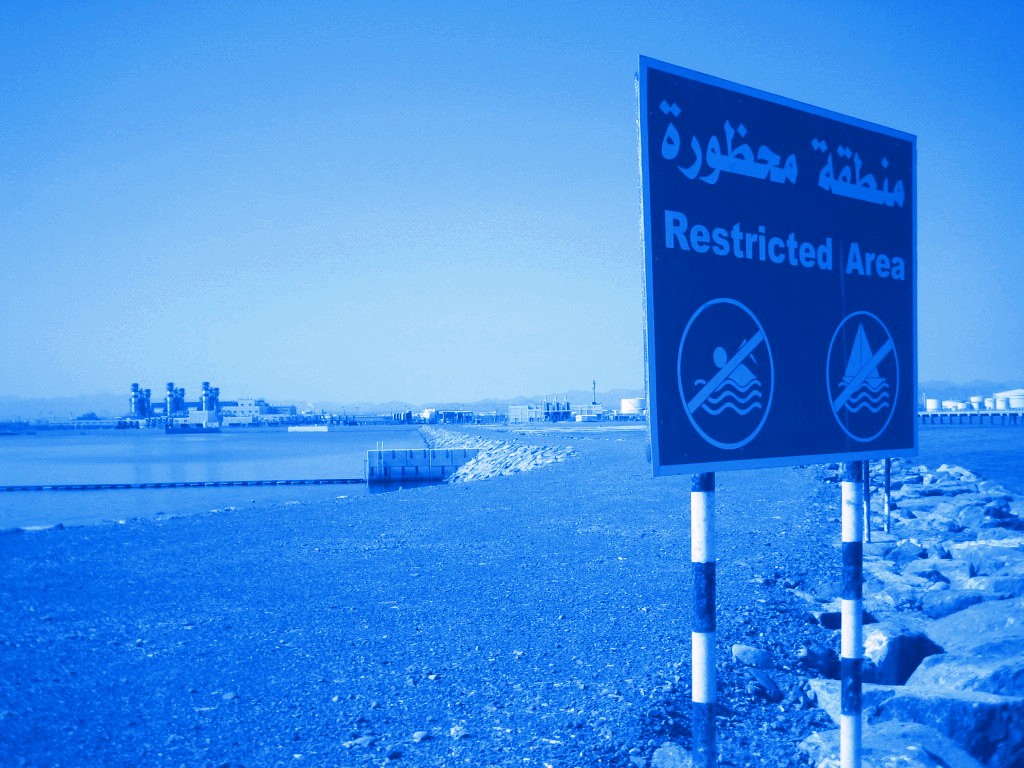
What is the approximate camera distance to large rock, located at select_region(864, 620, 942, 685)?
5.84 meters

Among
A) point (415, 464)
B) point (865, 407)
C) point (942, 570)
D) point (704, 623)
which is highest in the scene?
point (865, 407)

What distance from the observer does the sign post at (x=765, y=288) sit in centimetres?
246

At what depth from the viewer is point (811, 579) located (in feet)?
29.3

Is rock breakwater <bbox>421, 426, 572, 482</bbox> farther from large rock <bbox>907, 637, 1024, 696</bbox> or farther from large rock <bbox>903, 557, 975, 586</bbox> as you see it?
large rock <bbox>907, 637, 1024, 696</bbox>

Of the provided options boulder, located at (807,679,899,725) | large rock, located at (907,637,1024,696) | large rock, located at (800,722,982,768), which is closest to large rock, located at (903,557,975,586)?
large rock, located at (907,637,1024,696)

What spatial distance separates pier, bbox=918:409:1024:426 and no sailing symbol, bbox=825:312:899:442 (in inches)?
4382

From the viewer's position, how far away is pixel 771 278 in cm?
277

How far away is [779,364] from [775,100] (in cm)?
89

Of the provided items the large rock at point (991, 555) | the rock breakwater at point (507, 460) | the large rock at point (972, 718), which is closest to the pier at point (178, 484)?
the rock breakwater at point (507, 460)

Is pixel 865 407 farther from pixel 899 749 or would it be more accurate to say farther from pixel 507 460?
pixel 507 460

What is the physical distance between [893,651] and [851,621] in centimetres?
331

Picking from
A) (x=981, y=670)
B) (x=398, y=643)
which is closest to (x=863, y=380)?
(x=981, y=670)

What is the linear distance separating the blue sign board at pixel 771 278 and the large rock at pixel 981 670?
7.48 ft

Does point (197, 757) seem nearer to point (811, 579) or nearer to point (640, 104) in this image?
point (640, 104)
